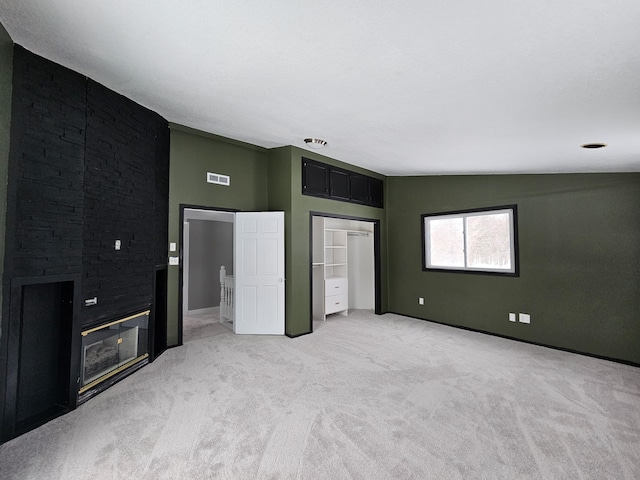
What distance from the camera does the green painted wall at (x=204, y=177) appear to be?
13.5 feet

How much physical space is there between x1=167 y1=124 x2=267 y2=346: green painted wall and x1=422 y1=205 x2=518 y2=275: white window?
3.16 meters

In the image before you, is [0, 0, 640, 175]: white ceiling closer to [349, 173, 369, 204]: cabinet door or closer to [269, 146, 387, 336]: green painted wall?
[269, 146, 387, 336]: green painted wall

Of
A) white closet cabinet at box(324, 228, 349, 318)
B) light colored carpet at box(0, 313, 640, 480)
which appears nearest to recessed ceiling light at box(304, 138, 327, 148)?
white closet cabinet at box(324, 228, 349, 318)

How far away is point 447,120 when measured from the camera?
9.39ft

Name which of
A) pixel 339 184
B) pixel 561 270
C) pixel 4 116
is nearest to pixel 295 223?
pixel 339 184

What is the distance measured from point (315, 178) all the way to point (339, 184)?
1.86ft

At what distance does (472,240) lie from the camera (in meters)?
5.14

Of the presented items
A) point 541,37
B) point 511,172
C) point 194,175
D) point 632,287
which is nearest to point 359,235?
point 511,172

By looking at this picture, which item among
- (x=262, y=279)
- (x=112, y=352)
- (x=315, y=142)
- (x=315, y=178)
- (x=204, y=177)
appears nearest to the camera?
(x=112, y=352)

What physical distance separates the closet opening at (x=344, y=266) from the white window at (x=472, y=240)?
3.47 ft

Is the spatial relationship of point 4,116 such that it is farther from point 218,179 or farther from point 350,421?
point 350,421

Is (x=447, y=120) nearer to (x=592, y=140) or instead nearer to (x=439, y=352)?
(x=592, y=140)

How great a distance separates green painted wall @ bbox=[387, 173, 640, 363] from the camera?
3.62m

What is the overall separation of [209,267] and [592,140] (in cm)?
632
